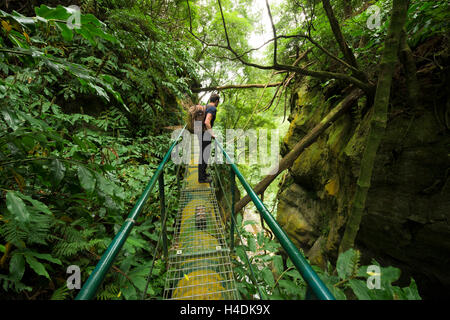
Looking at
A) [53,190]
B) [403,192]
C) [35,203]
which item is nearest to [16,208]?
[35,203]

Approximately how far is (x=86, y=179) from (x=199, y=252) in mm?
1512

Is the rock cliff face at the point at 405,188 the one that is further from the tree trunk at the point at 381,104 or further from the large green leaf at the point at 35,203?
the large green leaf at the point at 35,203

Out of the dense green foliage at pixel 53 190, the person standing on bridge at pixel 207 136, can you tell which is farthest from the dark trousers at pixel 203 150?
the dense green foliage at pixel 53 190

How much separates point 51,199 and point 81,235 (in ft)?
1.08

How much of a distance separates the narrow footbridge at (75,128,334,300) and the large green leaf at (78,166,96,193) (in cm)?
24

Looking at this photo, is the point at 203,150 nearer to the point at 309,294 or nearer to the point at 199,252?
the point at 199,252

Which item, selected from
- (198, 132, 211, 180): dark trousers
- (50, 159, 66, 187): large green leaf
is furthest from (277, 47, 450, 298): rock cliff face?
(50, 159, 66, 187): large green leaf

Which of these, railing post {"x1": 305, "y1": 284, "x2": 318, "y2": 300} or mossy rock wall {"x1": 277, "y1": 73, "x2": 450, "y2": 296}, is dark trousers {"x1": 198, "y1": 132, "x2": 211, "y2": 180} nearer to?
mossy rock wall {"x1": 277, "y1": 73, "x2": 450, "y2": 296}

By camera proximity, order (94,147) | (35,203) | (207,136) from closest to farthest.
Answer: (35,203), (94,147), (207,136)

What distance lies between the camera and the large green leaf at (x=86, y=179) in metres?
0.84

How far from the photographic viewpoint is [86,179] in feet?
2.80

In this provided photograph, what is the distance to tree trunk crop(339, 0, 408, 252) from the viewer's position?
1244 mm

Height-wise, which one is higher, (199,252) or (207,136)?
(207,136)

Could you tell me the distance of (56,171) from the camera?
2.71 feet
